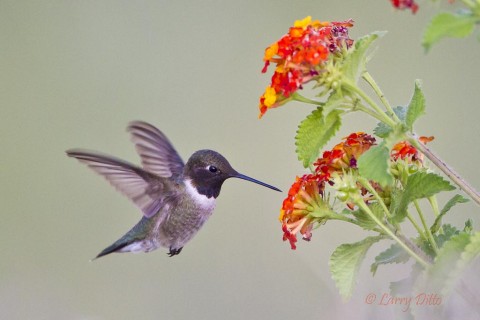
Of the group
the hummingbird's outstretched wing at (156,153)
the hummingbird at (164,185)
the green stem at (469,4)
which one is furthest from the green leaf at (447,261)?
the hummingbird's outstretched wing at (156,153)

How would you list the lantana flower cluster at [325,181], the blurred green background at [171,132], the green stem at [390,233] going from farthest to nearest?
the blurred green background at [171,132], the lantana flower cluster at [325,181], the green stem at [390,233]

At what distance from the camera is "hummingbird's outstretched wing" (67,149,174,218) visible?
283 cm

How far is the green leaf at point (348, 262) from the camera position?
181 cm

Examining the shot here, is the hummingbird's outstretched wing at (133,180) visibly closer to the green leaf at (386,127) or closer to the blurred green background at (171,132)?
the blurred green background at (171,132)

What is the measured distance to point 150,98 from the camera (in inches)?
264

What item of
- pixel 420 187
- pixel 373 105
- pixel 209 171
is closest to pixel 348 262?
pixel 420 187

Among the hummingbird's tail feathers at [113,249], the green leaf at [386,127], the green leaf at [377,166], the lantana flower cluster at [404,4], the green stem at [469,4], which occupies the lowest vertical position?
the hummingbird's tail feathers at [113,249]

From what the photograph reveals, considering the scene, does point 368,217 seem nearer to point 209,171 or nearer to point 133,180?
point 209,171

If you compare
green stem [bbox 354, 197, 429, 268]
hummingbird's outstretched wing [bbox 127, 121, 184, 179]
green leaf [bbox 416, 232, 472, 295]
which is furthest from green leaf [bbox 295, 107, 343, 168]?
hummingbird's outstretched wing [bbox 127, 121, 184, 179]

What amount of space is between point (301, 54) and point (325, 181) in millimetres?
354

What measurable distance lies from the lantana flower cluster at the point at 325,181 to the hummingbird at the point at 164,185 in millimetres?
930

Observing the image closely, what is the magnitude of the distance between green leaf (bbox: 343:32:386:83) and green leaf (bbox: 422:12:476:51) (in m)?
0.34

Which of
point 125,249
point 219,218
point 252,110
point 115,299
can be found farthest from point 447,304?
point 252,110

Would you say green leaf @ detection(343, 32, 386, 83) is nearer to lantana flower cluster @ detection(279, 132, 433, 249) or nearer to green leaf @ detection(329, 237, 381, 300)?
lantana flower cluster @ detection(279, 132, 433, 249)
